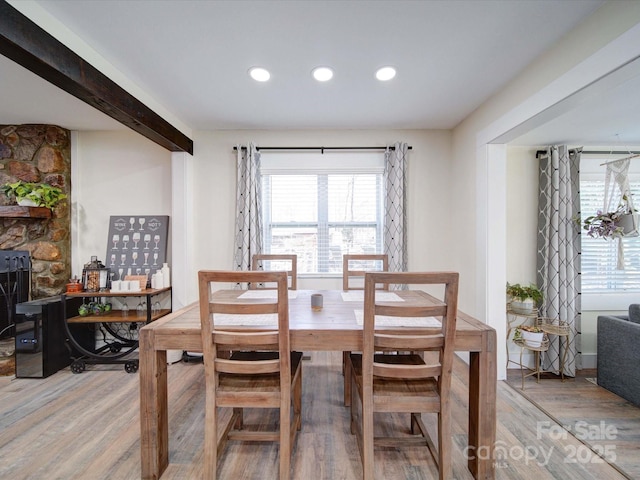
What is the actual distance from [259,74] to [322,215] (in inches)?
64.5

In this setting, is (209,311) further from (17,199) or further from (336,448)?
(17,199)

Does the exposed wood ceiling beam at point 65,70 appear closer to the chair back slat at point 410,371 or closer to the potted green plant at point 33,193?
the potted green plant at point 33,193

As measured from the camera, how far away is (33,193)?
2770mm

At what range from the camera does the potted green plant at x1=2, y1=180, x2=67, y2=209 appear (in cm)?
274

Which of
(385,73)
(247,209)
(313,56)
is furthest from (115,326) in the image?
(385,73)

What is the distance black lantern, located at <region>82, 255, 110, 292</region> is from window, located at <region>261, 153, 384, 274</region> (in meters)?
1.74

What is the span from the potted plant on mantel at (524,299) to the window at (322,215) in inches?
55.8

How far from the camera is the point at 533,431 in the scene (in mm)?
1840

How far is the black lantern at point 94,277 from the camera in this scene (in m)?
2.89

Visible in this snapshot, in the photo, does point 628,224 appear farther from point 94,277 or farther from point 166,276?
point 94,277

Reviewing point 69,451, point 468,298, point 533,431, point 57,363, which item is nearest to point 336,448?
point 533,431

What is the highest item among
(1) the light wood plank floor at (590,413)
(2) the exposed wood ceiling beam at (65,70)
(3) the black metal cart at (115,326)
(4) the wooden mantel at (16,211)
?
(2) the exposed wood ceiling beam at (65,70)

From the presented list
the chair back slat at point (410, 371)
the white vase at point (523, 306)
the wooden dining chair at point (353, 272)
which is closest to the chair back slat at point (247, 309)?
the chair back slat at point (410, 371)

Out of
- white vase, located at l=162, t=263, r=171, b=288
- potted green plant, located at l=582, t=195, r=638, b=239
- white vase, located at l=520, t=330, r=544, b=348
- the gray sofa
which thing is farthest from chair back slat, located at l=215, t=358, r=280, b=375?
potted green plant, located at l=582, t=195, r=638, b=239
